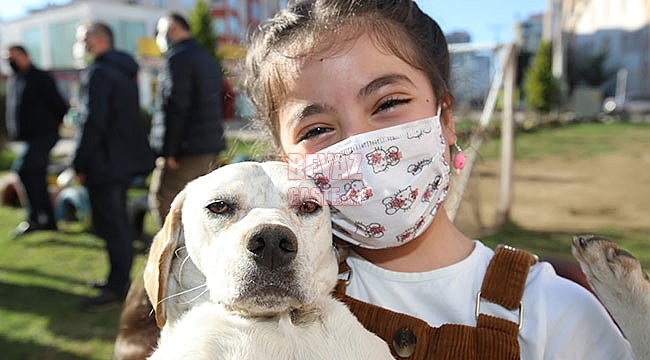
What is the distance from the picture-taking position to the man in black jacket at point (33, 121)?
7895mm

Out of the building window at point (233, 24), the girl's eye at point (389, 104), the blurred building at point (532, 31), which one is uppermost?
the girl's eye at point (389, 104)

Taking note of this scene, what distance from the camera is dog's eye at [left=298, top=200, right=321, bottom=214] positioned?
1.78 m

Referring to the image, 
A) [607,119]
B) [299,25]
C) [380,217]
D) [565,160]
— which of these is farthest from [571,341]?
[607,119]

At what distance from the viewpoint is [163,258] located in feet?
6.01

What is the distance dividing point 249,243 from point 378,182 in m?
0.53

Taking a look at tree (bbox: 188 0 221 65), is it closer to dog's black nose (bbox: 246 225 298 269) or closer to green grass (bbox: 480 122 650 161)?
green grass (bbox: 480 122 650 161)

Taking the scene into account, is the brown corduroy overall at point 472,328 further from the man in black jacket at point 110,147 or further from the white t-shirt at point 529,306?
the man in black jacket at point 110,147

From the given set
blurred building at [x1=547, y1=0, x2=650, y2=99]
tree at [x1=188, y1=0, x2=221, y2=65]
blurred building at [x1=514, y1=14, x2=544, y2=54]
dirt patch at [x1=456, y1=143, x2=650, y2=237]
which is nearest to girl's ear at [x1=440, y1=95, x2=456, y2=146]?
dirt patch at [x1=456, y1=143, x2=650, y2=237]

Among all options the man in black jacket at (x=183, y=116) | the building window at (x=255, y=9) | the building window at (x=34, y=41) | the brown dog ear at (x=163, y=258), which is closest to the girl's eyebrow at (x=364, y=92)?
the brown dog ear at (x=163, y=258)

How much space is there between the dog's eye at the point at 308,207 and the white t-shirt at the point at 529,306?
1.02 ft

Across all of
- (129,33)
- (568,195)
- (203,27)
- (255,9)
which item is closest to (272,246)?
(568,195)

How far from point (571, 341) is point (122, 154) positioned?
16.2 ft

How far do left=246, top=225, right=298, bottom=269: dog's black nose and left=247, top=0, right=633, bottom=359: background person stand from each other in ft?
1.25

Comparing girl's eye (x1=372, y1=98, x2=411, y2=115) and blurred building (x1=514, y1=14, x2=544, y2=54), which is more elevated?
girl's eye (x1=372, y1=98, x2=411, y2=115)
